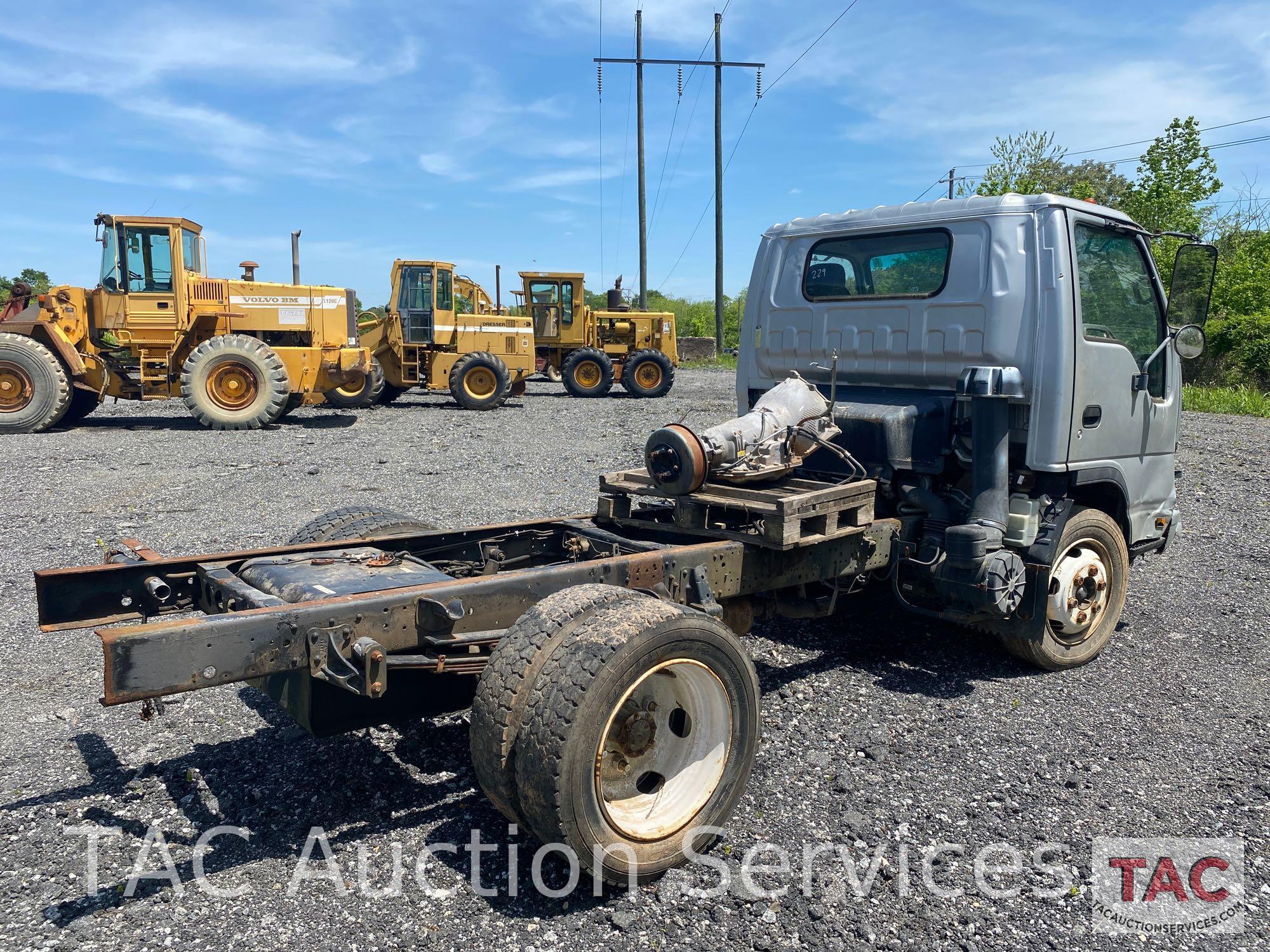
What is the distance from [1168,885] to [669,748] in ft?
5.48

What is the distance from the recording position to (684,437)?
4.03m

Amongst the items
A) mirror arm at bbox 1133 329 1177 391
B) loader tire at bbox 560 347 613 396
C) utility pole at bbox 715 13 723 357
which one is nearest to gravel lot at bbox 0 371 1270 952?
mirror arm at bbox 1133 329 1177 391

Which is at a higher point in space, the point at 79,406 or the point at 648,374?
the point at 648,374

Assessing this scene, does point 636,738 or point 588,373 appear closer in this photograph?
point 636,738

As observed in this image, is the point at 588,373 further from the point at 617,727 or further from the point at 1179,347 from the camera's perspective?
the point at 617,727

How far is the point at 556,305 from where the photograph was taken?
838 inches

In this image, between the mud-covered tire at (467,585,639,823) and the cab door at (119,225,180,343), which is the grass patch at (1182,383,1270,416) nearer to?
the cab door at (119,225,180,343)

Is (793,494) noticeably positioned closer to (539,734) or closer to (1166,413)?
(539,734)

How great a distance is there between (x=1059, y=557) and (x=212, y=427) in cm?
1231

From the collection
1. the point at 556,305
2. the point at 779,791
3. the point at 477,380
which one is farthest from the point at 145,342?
the point at 779,791

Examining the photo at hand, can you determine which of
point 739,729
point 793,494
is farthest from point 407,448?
point 739,729

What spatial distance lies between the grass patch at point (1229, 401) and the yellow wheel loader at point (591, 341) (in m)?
11.2

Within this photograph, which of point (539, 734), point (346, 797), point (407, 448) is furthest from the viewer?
point (407, 448)

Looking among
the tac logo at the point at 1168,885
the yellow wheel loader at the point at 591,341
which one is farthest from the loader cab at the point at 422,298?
the tac logo at the point at 1168,885
